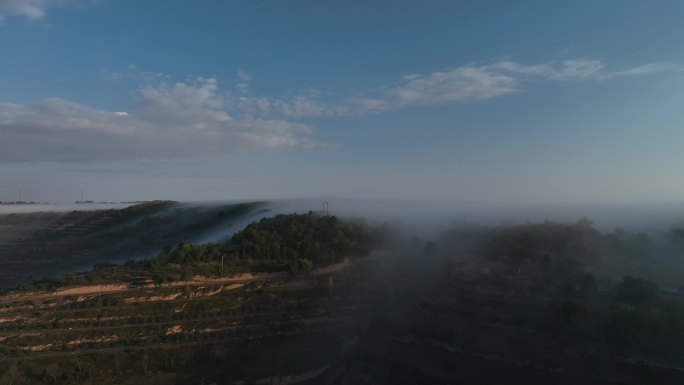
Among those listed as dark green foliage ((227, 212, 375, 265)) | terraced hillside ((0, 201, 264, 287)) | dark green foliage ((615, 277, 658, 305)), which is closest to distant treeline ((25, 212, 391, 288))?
dark green foliage ((227, 212, 375, 265))

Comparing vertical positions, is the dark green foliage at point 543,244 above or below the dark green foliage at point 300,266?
above

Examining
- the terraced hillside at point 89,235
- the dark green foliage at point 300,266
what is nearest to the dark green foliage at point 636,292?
the dark green foliage at point 300,266

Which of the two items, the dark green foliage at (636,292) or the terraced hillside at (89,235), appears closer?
the dark green foliage at (636,292)

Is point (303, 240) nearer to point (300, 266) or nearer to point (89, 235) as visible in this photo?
point (300, 266)

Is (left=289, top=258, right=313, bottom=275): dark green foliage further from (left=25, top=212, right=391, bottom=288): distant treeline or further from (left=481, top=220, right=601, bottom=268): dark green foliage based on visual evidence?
(left=481, top=220, right=601, bottom=268): dark green foliage

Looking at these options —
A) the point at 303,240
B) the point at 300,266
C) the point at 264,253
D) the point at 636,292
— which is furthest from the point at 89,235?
the point at 636,292

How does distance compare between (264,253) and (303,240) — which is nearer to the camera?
(264,253)

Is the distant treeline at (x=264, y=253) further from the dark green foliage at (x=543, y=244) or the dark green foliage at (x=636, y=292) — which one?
the dark green foliage at (x=636, y=292)

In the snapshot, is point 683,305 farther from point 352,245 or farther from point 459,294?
point 352,245

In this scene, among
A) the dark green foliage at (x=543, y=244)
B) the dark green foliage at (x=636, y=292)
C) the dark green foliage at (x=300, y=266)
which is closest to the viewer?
the dark green foliage at (x=636, y=292)
